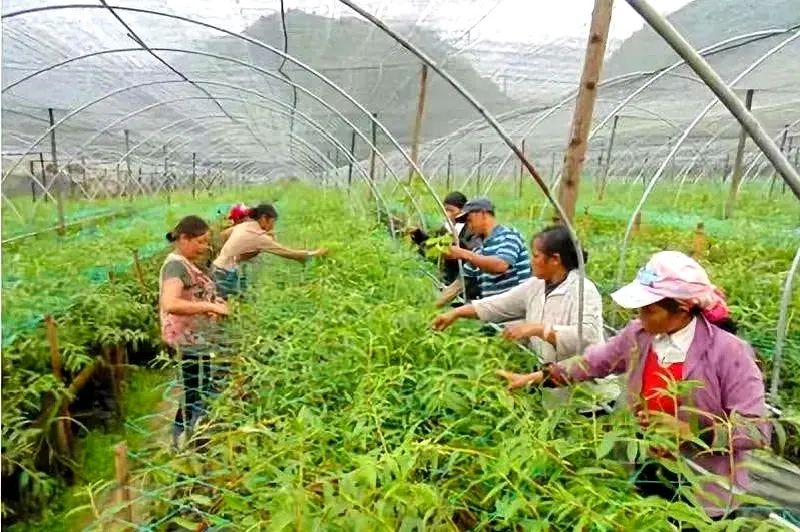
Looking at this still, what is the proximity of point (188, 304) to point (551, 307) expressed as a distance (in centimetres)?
176

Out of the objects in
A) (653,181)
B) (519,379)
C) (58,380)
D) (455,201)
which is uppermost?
(653,181)

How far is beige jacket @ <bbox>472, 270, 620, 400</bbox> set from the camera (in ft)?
8.00

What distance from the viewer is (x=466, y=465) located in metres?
1.65

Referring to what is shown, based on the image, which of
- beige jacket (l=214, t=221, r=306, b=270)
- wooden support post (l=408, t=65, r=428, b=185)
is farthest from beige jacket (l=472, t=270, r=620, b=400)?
wooden support post (l=408, t=65, r=428, b=185)

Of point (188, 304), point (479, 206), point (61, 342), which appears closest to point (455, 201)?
point (479, 206)

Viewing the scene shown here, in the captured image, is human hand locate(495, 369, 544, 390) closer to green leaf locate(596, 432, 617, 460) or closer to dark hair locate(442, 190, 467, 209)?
green leaf locate(596, 432, 617, 460)

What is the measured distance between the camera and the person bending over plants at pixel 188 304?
3.43 meters

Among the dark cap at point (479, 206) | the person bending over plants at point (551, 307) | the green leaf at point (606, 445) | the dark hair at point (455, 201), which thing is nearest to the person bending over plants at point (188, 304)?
the person bending over plants at point (551, 307)

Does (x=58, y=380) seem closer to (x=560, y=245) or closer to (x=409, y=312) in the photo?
(x=409, y=312)

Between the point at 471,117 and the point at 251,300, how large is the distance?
5.42 metres

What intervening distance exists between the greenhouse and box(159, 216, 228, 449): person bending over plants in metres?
Answer: 0.02

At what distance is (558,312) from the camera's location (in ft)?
8.63

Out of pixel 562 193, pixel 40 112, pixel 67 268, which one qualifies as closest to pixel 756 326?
pixel 562 193

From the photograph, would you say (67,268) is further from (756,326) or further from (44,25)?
(756,326)
